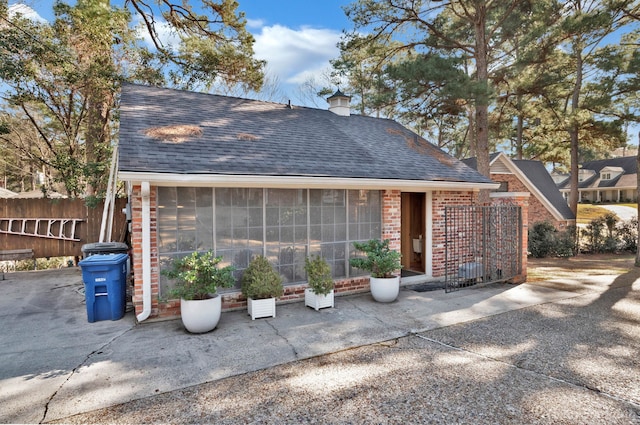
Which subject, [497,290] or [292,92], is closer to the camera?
[497,290]

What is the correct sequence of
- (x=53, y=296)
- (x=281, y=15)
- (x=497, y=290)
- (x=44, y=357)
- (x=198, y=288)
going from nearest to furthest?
(x=44, y=357) < (x=198, y=288) < (x=53, y=296) < (x=497, y=290) < (x=281, y=15)

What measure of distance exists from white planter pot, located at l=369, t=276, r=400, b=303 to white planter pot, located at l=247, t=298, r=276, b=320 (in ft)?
6.36

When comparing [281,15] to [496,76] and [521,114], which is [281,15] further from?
[521,114]

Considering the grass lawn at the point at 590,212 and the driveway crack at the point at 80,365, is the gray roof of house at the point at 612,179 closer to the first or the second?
the grass lawn at the point at 590,212

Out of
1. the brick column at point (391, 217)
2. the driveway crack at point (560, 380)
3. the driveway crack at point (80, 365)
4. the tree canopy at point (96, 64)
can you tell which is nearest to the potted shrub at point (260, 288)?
the driveway crack at point (80, 365)

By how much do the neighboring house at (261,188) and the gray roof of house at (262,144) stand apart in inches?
1.2

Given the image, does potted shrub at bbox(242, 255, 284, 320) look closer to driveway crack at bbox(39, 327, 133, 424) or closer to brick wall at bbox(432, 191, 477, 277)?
driveway crack at bbox(39, 327, 133, 424)

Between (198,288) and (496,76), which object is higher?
(496,76)

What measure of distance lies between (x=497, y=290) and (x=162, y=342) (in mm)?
6522

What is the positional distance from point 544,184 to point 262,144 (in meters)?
18.9

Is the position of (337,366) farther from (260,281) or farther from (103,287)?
(103,287)

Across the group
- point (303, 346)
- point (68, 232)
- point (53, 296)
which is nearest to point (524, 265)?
point (303, 346)

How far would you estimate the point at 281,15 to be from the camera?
16.2 m

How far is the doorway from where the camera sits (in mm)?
9391
